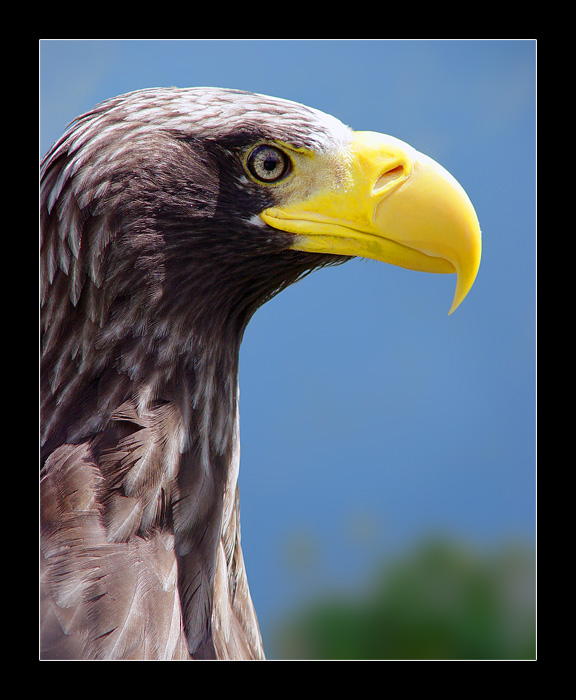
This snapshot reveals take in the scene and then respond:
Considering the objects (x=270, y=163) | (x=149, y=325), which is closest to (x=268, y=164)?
(x=270, y=163)

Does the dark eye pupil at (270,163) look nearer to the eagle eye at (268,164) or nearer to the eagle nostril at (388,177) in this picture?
the eagle eye at (268,164)

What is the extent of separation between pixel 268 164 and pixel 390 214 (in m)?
0.28

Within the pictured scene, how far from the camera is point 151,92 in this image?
1.57 meters

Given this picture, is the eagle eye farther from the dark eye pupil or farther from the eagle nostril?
the eagle nostril

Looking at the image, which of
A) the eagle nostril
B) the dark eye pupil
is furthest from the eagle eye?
the eagle nostril

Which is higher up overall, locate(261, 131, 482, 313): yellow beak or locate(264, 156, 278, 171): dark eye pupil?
locate(264, 156, 278, 171): dark eye pupil

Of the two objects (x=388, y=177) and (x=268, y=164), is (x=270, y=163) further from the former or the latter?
(x=388, y=177)

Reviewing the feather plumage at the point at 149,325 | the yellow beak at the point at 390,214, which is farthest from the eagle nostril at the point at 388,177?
the feather plumage at the point at 149,325

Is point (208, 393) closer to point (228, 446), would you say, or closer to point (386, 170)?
point (228, 446)

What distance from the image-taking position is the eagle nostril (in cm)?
153

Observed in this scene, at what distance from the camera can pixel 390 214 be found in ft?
5.02

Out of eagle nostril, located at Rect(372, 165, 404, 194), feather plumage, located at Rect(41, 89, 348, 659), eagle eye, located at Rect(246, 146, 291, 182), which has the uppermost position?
eagle eye, located at Rect(246, 146, 291, 182)

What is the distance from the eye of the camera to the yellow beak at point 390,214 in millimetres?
1521
